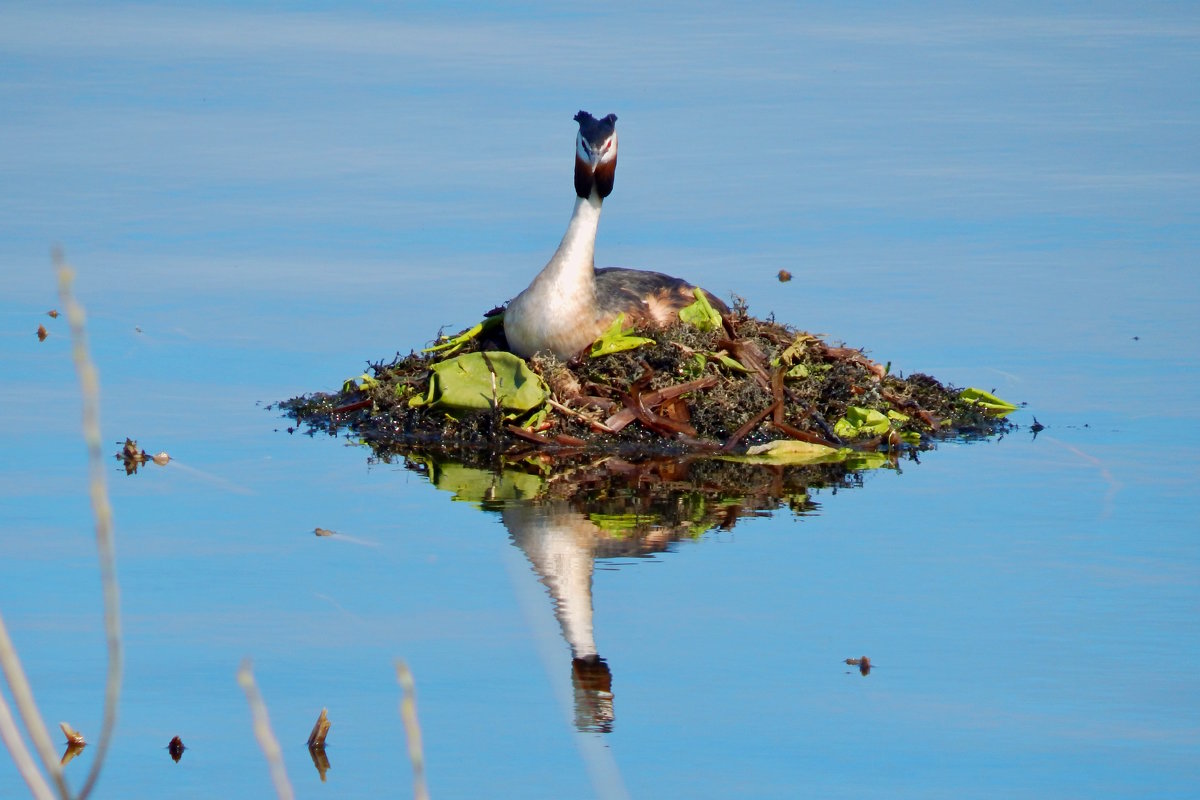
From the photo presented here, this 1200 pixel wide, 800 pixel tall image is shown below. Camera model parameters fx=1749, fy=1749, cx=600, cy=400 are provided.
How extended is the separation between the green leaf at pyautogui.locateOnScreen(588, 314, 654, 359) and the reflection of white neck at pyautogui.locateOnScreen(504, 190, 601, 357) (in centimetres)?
8

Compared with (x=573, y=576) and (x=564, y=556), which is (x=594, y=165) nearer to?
(x=564, y=556)

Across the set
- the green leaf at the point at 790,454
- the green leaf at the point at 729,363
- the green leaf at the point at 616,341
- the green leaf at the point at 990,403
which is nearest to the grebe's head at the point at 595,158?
the green leaf at the point at 616,341

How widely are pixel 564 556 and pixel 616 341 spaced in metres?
2.83

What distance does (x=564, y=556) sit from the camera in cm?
693

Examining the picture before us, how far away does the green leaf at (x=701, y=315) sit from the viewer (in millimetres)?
9820

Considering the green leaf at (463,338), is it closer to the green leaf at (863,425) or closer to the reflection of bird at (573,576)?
the green leaf at (863,425)

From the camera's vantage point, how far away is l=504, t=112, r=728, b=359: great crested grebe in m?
9.55

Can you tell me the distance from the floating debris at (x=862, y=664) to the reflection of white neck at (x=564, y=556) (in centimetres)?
84

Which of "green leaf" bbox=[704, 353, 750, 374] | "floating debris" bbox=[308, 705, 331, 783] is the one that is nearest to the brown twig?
"green leaf" bbox=[704, 353, 750, 374]

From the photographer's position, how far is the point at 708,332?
969 cm

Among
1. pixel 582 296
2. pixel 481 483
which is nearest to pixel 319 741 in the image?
pixel 481 483

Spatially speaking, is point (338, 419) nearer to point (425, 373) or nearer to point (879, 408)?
point (425, 373)

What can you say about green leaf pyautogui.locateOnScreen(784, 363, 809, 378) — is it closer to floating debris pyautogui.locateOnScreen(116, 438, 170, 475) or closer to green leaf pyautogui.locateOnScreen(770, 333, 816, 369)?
green leaf pyautogui.locateOnScreen(770, 333, 816, 369)

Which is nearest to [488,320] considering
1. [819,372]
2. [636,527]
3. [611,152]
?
[611,152]
